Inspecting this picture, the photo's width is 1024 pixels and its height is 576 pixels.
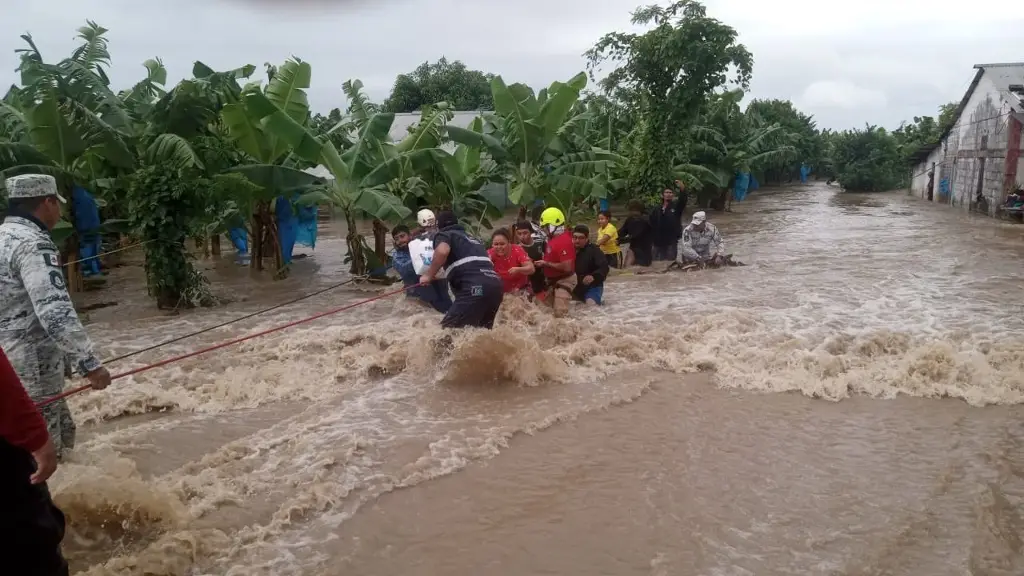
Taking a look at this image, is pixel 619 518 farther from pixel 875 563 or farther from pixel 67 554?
pixel 67 554

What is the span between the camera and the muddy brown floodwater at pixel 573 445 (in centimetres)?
392

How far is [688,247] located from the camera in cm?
1288

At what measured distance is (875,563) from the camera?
373 cm

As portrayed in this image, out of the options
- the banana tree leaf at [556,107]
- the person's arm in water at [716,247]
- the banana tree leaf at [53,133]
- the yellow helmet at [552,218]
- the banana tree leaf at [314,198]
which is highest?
the banana tree leaf at [556,107]

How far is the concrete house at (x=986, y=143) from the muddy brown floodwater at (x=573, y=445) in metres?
14.0

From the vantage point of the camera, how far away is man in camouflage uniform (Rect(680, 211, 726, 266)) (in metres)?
12.8

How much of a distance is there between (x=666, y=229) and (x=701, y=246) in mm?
724

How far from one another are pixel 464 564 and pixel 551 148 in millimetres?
11320

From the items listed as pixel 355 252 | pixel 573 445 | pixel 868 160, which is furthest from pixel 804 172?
pixel 573 445

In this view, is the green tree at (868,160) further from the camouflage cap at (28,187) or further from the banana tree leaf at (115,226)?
the camouflage cap at (28,187)

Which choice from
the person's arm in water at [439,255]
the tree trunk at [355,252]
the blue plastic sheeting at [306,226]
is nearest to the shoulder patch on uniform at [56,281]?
the person's arm in water at [439,255]

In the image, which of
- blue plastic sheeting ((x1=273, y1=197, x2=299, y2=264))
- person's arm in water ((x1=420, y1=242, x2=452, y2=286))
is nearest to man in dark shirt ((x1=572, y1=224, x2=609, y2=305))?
person's arm in water ((x1=420, y1=242, x2=452, y2=286))

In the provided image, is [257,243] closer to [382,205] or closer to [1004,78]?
[382,205]

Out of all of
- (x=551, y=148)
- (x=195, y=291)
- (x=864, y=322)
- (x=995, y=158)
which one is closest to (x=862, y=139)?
(x=995, y=158)
